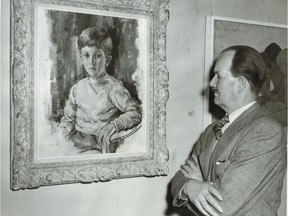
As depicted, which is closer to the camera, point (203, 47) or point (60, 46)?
point (60, 46)

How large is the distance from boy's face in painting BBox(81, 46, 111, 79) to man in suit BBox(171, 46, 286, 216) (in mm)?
604

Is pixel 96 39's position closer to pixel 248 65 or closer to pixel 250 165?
pixel 248 65

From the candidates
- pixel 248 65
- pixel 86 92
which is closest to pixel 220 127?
pixel 248 65

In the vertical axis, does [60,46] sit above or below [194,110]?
above

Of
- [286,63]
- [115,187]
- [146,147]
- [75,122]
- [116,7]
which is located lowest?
[115,187]

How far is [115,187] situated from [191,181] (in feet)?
1.67

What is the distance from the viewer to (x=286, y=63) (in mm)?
2797

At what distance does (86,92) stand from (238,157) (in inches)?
34.0

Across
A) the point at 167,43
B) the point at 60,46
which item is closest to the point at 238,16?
the point at 167,43

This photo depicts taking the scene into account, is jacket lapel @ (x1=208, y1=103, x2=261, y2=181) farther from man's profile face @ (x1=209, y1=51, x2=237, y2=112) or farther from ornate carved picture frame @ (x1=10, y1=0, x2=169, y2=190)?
ornate carved picture frame @ (x1=10, y1=0, x2=169, y2=190)

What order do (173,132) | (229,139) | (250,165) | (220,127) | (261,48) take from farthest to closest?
(261,48), (173,132), (220,127), (229,139), (250,165)

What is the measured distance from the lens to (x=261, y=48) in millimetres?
2660

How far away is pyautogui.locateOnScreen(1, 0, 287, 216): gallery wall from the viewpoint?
2.05 metres

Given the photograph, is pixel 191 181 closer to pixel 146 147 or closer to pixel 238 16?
pixel 146 147
